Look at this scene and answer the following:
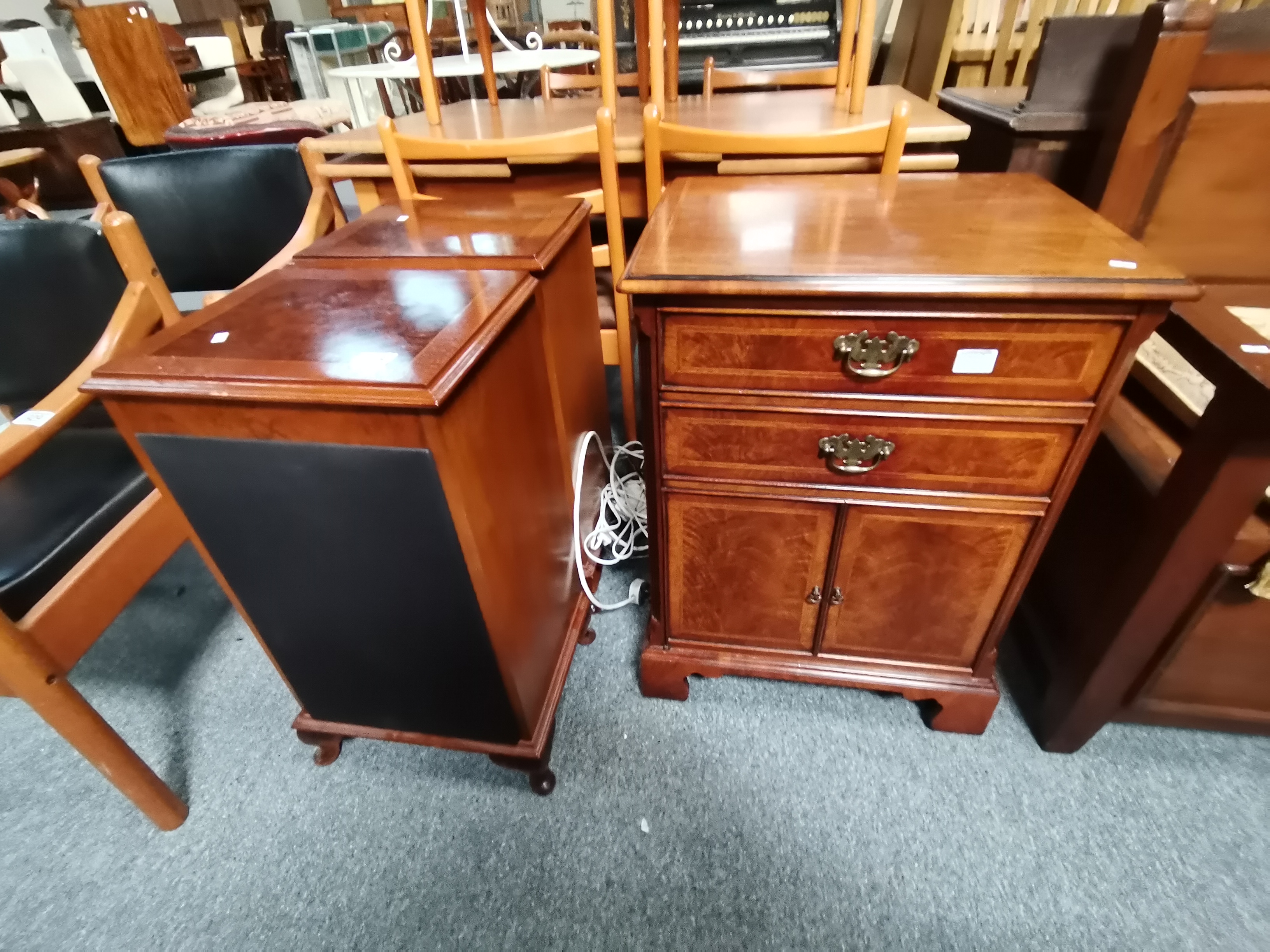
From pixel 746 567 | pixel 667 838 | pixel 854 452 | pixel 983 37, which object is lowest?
pixel 667 838

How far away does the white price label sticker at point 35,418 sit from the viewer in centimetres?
80

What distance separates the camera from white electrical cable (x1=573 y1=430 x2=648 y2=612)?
1265 millimetres

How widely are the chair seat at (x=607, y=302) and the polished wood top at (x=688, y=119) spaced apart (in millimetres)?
351

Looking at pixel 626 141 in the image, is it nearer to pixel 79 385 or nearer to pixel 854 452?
pixel 854 452

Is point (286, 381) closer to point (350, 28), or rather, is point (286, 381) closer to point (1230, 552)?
point (1230, 552)

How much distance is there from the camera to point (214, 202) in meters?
1.36

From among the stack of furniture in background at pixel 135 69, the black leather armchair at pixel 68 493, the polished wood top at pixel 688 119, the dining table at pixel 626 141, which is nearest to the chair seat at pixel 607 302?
the dining table at pixel 626 141

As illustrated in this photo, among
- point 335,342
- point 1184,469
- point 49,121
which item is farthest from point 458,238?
point 49,121

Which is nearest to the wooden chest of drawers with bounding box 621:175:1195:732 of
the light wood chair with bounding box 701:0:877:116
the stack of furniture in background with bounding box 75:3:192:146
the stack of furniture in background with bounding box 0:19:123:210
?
the light wood chair with bounding box 701:0:877:116

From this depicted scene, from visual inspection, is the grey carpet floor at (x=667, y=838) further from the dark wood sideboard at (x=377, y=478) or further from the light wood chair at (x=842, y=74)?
the light wood chair at (x=842, y=74)

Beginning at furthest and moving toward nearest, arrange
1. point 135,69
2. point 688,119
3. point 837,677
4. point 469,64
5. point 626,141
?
point 135,69, point 469,64, point 688,119, point 626,141, point 837,677

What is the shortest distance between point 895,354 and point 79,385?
1.02m

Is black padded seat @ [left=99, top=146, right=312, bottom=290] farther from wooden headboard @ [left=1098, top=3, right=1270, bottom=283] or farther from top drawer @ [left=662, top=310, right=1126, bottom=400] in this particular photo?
wooden headboard @ [left=1098, top=3, right=1270, bottom=283]

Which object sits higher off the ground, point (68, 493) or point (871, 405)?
point (871, 405)
